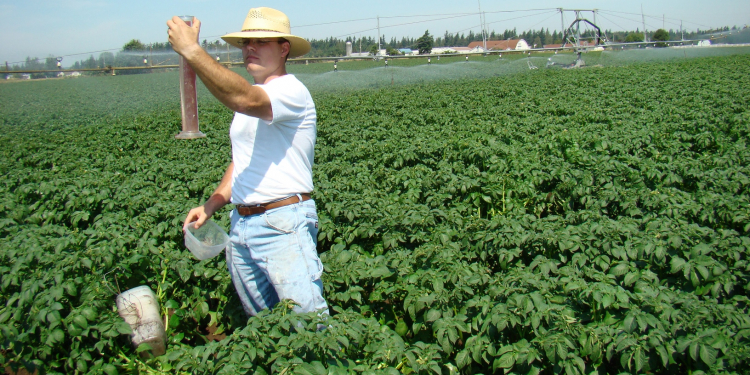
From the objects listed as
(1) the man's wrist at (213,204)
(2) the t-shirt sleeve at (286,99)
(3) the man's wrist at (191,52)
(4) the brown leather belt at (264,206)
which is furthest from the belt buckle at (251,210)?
(3) the man's wrist at (191,52)

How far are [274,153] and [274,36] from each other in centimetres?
54

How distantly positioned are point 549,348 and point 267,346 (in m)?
1.32

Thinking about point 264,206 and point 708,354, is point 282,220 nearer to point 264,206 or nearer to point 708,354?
point 264,206

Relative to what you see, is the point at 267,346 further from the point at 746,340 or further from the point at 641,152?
the point at 641,152

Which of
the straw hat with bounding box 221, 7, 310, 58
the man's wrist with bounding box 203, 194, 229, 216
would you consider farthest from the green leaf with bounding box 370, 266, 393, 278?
the straw hat with bounding box 221, 7, 310, 58

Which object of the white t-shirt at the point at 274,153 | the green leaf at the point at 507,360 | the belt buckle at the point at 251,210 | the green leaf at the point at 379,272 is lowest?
the green leaf at the point at 507,360

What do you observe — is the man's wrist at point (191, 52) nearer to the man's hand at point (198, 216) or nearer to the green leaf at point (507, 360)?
the man's hand at point (198, 216)

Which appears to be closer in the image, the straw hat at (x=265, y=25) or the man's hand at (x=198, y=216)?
the straw hat at (x=265, y=25)

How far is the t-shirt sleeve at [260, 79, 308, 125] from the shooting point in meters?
2.04

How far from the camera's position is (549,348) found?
89.0 inches

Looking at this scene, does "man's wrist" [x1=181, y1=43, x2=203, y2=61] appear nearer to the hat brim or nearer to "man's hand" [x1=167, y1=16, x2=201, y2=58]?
"man's hand" [x1=167, y1=16, x2=201, y2=58]

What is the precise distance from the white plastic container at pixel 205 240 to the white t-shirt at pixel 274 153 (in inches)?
12.7

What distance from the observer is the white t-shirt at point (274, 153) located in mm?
2262

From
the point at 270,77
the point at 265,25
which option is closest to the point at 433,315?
the point at 270,77
